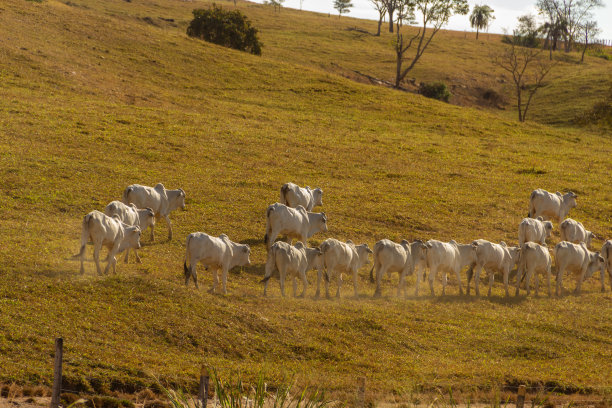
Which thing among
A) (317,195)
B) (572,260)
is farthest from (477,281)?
(317,195)

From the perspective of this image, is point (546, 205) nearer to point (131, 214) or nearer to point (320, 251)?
point (320, 251)

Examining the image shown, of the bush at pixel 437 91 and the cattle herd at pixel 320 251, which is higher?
the bush at pixel 437 91

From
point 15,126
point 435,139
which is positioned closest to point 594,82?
point 435,139

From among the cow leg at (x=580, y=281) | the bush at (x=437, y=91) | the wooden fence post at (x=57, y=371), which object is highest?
the bush at (x=437, y=91)

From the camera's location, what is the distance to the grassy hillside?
1362 cm

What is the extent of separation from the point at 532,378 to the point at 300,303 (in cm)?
553

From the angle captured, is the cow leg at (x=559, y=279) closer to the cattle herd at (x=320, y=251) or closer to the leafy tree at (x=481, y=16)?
the cattle herd at (x=320, y=251)

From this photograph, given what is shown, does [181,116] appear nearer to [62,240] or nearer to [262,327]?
[62,240]

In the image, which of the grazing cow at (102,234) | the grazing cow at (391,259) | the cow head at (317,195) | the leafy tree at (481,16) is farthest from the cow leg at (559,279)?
the leafy tree at (481,16)

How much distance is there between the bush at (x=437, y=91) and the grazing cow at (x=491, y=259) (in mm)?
43552

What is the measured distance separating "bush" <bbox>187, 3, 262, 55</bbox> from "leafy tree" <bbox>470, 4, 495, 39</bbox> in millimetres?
65083

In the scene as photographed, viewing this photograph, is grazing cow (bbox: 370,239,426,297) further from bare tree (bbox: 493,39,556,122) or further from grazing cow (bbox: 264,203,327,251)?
bare tree (bbox: 493,39,556,122)

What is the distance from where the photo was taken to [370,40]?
288 feet

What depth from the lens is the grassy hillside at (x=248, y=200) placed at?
1362 cm
